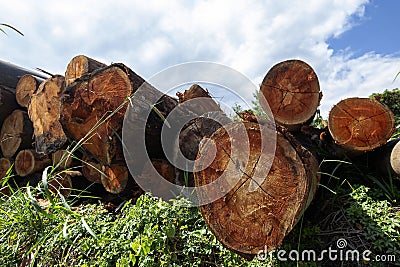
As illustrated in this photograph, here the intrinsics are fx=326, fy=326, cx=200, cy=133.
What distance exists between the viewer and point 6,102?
384 cm

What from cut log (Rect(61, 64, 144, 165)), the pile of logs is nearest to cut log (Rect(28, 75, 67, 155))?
the pile of logs

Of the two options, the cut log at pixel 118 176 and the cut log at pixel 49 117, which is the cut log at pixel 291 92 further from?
the cut log at pixel 49 117

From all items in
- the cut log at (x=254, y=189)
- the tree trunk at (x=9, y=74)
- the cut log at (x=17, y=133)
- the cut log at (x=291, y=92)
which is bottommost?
the cut log at (x=254, y=189)

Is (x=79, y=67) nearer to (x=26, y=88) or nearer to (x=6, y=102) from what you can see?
(x=26, y=88)

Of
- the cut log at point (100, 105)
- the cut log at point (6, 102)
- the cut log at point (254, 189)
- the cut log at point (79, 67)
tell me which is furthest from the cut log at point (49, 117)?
the cut log at point (254, 189)

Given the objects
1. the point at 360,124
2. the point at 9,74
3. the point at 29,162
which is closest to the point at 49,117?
the point at 29,162

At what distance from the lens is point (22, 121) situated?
3740 mm

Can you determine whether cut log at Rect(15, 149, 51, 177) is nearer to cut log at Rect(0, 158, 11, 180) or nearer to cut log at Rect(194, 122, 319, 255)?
cut log at Rect(0, 158, 11, 180)

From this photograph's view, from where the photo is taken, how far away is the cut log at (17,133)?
370cm

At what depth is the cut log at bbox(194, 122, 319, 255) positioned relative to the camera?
1.57 metres

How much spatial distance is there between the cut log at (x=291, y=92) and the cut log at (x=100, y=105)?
954mm

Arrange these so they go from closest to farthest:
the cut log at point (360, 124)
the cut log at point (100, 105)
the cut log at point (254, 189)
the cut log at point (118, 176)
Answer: the cut log at point (254, 189) → the cut log at point (360, 124) → the cut log at point (100, 105) → the cut log at point (118, 176)

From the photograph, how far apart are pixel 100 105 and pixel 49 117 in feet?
3.10

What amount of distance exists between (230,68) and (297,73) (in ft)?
1.98
